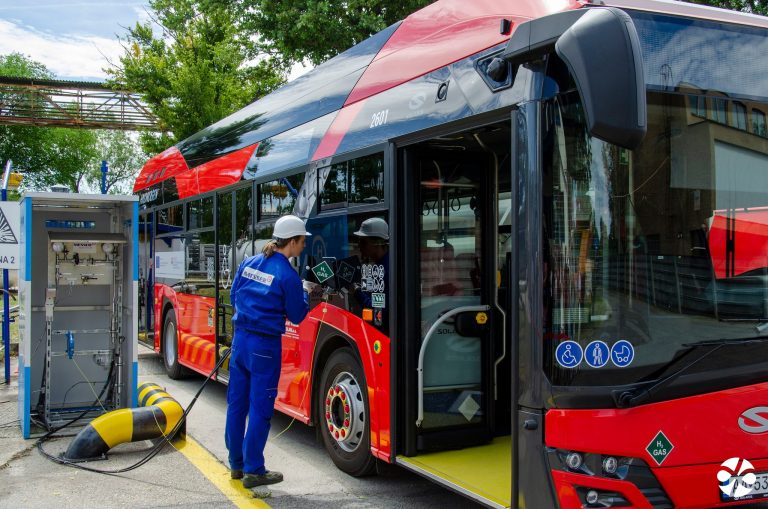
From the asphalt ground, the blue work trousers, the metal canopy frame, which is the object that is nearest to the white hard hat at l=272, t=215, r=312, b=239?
the blue work trousers

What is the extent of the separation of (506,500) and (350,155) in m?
2.88

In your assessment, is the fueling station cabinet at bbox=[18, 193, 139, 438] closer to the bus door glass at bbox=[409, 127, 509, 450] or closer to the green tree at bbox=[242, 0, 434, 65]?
the bus door glass at bbox=[409, 127, 509, 450]

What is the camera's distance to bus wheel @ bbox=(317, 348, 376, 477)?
5410 millimetres

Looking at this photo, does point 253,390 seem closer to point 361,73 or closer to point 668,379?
point 361,73

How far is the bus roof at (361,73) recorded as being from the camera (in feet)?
13.1

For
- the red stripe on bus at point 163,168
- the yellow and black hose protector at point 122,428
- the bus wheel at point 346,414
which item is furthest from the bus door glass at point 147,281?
the bus wheel at point 346,414

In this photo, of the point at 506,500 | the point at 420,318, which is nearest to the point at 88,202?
the point at 420,318

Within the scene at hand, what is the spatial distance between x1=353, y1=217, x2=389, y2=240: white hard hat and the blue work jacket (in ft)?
1.97

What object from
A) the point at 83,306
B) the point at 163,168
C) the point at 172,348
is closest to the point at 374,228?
the point at 83,306

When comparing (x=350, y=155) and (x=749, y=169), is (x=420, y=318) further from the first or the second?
(x=749, y=169)

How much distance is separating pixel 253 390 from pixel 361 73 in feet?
8.94

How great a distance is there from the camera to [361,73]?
5945 millimetres

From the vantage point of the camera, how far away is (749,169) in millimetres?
3668

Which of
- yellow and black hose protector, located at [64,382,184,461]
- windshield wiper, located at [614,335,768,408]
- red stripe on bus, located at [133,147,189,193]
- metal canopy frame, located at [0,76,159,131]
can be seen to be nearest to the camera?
windshield wiper, located at [614,335,768,408]
